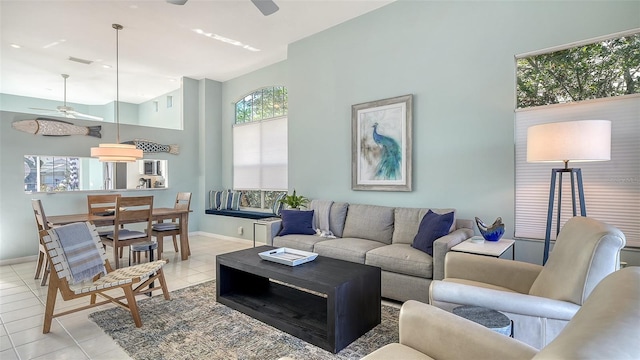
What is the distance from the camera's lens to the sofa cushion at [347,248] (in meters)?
3.36

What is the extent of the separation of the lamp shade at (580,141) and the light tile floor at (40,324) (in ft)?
11.1

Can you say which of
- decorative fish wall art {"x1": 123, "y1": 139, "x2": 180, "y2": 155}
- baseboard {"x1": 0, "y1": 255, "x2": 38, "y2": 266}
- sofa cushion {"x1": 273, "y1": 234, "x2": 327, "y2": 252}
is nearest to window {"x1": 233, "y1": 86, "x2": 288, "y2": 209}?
decorative fish wall art {"x1": 123, "y1": 139, "x2": 180, "y2": 155}

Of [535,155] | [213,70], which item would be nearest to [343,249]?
[535,155]

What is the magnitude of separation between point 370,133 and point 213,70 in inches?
150

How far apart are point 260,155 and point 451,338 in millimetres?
5398

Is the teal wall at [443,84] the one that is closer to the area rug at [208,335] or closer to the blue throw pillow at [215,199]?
the area rug at [208,335]

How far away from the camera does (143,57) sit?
18.4 ft

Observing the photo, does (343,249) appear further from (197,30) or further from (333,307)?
(197,30)

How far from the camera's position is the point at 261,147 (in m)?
6.30

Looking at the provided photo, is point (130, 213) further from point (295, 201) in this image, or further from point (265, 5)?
point (265, 5)

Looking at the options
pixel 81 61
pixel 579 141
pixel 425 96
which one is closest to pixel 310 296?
pixel 579 141

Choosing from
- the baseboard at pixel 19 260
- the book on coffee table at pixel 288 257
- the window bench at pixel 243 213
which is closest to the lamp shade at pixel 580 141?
the book on coffee table at pixel 288 257

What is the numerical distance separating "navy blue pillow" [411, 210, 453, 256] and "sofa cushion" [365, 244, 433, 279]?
70 mm

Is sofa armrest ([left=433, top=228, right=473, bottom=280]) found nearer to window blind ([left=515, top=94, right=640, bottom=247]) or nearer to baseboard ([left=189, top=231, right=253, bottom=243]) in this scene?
window blind ([left=515, top=94, right=640, bottom=247])
